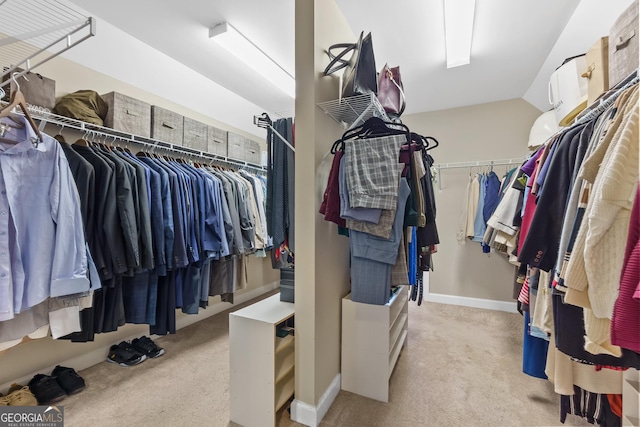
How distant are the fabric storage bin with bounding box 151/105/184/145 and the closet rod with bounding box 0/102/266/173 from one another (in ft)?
0.20

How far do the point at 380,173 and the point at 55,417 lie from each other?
222 centimetres

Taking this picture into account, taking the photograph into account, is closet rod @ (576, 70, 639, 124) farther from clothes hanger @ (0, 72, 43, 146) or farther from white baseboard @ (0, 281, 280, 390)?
white baseboard @ (0, 281, 280, 390)

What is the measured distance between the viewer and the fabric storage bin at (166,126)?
7.32ft

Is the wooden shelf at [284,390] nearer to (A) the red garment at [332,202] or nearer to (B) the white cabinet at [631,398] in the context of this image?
(A) the red garment at [332,202]

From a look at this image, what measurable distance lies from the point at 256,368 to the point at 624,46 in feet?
6.69

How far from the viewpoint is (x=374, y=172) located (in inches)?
53.3

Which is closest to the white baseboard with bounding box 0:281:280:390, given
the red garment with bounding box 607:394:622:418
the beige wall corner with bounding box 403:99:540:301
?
the beige wall corner with bounding box 403:99:540:301

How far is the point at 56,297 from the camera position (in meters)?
1.27

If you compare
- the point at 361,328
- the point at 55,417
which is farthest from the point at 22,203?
the point at 361,328

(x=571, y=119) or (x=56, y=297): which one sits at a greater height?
(x=571, y=119)

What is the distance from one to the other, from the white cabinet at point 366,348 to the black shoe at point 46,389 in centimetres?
180

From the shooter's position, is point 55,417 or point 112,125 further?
point 112,125

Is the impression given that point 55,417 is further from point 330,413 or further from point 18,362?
point 330,413

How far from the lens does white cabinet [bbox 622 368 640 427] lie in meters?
0.86
